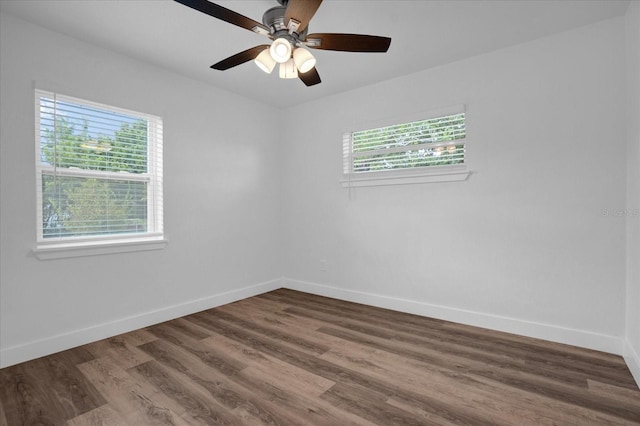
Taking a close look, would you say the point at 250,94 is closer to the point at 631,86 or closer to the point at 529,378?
the point at 631,86

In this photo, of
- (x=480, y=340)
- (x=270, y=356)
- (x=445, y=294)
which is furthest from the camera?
(x=445, y=294)

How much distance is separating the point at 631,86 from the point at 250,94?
3.66 metres

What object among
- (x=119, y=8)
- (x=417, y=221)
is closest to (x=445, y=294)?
(x=417, y=221)

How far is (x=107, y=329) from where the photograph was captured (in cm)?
288

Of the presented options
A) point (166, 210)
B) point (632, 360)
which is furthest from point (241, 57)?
point (632, 360)

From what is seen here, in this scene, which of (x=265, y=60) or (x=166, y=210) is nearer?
(x=265, y=60)

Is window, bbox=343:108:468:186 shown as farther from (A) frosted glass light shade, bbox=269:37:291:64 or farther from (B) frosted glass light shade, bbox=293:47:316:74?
(A) frosted glass light shade, bbox=269:37:291:64

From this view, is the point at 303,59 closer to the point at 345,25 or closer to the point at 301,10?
the point at 301,10

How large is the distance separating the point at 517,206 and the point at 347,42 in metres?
2.12

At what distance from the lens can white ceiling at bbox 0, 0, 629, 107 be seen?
2299 millimetres

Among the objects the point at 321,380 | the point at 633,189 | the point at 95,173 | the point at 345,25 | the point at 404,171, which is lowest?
the point at 321,380

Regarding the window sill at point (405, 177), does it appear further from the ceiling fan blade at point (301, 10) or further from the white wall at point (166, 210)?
the ceiling fan blade at point (301, 10)

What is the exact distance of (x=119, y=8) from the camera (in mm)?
2316

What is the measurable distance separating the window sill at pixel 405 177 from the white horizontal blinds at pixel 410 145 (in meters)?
0.07
